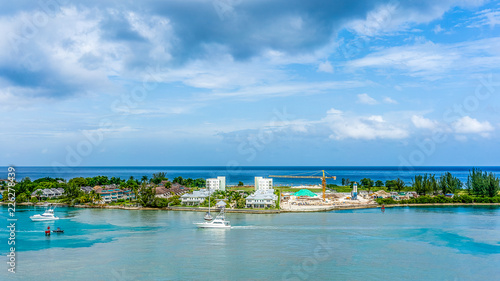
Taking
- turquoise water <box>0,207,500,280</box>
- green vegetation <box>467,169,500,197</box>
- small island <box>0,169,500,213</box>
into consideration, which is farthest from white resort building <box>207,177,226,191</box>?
green vegetation <box>467,169,500,197</box>

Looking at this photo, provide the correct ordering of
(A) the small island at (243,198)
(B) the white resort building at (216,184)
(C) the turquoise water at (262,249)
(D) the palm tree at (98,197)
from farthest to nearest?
(B) the white resort building at (216,184) < (D) the palm tree at (98,197) < (A) the small island at (243,198) < (C) the turquoise water at (262,249)

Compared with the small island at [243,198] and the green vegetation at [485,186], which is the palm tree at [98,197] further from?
the green vegetation at [485,186]

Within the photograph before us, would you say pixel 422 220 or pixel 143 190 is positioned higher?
pixel 143 190

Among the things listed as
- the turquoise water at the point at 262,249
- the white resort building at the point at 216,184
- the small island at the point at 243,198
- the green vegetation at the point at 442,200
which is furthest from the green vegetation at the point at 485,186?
the white resort building at the point at 216,184

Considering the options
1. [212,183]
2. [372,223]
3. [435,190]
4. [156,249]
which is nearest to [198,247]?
[156,249]

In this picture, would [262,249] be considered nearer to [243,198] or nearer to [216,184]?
[243,198]

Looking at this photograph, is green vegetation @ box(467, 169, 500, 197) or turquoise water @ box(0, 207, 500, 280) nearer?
turquoise water @ box(0, 207, 500, 280)

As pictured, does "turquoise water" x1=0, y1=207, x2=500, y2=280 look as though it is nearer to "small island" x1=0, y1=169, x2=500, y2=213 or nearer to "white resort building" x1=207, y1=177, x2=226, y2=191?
"small island" x1=0, y1=169, x2=500, y2=213

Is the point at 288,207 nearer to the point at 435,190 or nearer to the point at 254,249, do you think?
the point at 254,249
